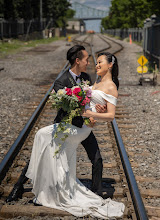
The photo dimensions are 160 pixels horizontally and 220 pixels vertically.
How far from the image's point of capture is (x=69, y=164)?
158 inches

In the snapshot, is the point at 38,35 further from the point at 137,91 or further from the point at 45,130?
the point at 45,130

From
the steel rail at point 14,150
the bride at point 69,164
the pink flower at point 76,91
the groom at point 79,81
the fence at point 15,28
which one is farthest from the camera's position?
the fence at point 15,28

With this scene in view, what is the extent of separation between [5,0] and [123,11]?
978 inches

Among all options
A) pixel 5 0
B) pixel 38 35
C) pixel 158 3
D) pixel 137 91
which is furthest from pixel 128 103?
pixel 38 35

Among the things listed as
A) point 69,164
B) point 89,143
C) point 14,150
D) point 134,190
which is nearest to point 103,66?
point 89,143

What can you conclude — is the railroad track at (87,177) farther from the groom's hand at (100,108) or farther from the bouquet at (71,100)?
the groom's hand at (100,108)

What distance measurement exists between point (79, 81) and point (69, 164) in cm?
99

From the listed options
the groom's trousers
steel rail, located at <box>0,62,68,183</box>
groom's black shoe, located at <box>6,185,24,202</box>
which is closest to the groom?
the groom's trousers

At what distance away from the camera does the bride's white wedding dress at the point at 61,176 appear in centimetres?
388

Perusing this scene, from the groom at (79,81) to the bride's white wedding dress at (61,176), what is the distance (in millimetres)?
187

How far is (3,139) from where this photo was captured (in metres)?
6.80

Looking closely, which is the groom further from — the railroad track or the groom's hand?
the railroad track

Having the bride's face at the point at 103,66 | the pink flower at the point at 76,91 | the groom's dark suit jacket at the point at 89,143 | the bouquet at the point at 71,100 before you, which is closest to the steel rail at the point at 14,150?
the groom's dark suit jacket at the point at 89,143

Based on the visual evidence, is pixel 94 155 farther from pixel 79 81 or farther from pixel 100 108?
pixel 79 81
